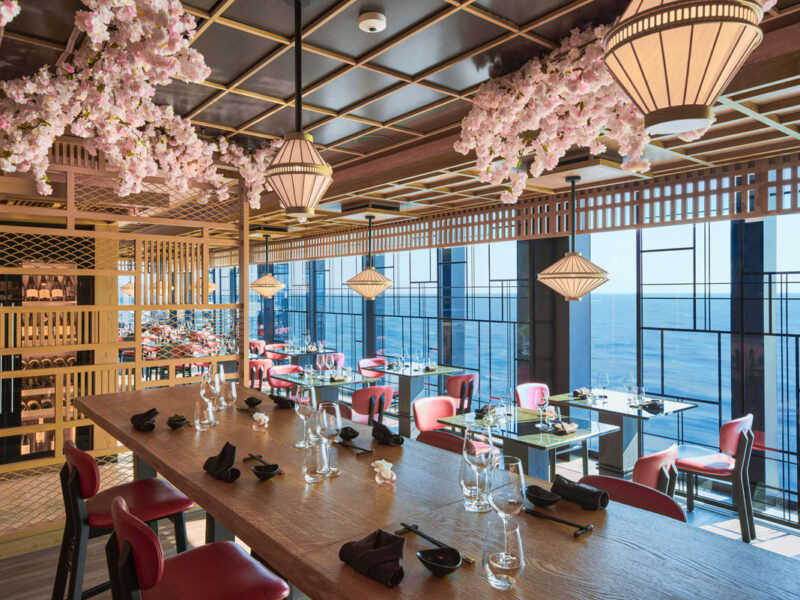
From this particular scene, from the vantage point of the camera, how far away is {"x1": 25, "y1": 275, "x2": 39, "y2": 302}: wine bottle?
20.3 ft

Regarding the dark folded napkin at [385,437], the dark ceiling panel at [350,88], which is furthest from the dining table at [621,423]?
the dark ceiling panel at [350,88]

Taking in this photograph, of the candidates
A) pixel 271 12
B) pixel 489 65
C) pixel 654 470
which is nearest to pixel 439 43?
pixel 489 65

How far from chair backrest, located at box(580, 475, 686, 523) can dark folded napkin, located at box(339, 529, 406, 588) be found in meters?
1.18

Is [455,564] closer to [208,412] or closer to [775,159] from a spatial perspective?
[208,412]

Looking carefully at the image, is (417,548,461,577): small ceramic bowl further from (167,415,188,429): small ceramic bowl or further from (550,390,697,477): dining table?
(550,390,697,477): dining table

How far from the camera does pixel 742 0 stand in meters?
1.13

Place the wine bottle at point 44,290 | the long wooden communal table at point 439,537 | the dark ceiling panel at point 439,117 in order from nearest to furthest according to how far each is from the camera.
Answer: the long wooden communal table at point 439,537
the dark ceiling panel at point 439,117
the wine bottle at point 44,290

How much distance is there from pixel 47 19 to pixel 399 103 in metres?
2.10

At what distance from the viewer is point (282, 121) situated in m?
4.24

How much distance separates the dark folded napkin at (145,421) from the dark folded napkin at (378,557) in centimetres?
178

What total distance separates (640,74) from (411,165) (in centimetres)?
365

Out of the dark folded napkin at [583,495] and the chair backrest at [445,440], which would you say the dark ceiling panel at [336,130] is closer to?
the chair backrest at [445,440]

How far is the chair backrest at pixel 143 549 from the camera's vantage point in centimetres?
158

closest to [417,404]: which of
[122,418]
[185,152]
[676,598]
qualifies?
[122,418]
